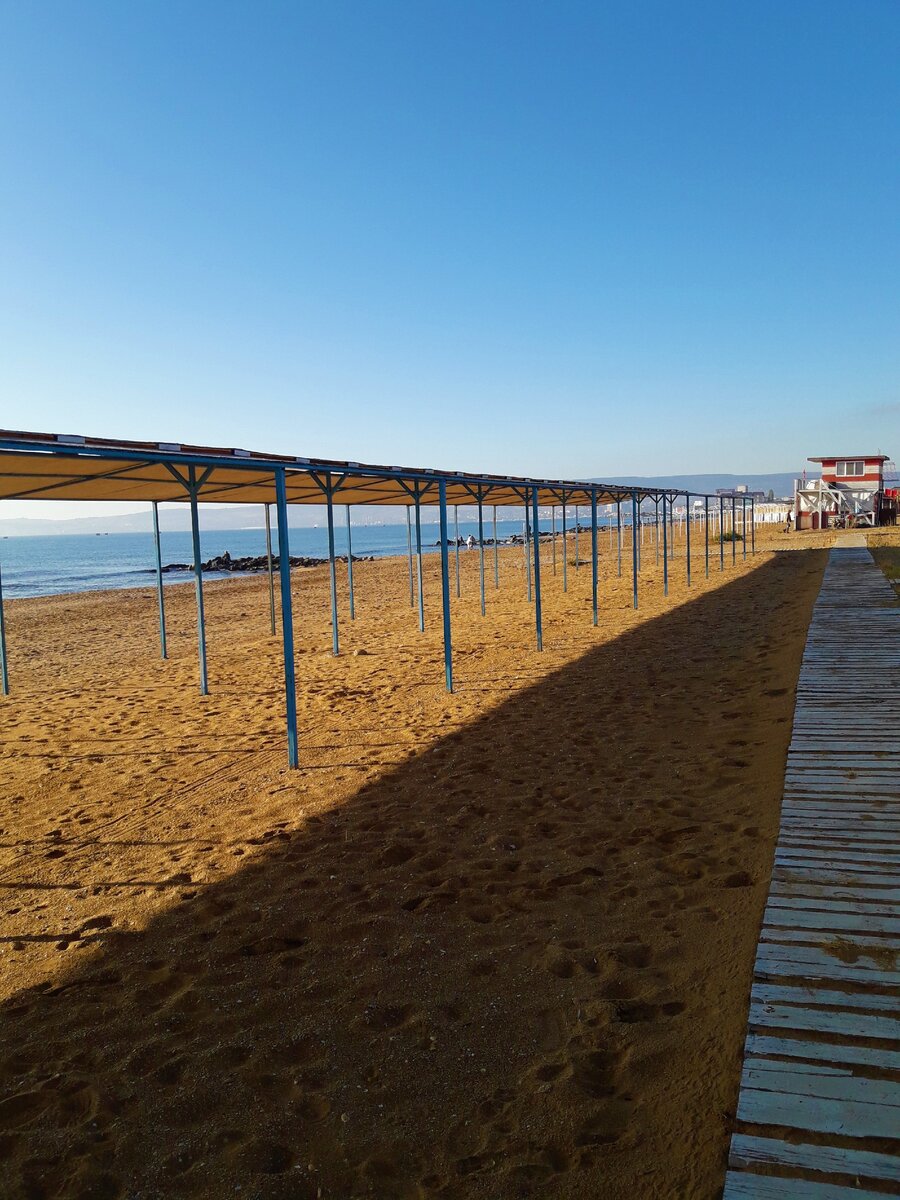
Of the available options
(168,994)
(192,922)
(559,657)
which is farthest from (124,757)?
(559,657)

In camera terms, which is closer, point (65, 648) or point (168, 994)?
point (168, 994)

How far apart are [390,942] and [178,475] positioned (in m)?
6.26

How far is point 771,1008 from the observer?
2475 mm

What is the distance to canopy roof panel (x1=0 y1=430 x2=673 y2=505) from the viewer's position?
4.83 meters

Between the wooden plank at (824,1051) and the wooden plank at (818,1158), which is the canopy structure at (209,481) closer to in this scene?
the wooden plank at (824,1051)

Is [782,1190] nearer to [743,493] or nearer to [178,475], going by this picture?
[178,475]

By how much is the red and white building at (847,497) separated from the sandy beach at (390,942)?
3591 cm

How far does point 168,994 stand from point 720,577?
18076 mm

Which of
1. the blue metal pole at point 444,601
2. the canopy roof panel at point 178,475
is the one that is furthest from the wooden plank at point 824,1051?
the blue metal pole at point 444,601

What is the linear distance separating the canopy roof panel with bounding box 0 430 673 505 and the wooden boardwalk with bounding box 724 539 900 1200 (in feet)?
14.1

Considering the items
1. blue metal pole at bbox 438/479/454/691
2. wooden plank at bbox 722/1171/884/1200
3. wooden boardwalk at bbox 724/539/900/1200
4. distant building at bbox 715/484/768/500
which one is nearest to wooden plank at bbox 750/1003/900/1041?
wooden boardwalk at bbox 724/539/900/1200

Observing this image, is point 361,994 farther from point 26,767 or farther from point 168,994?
point 26,767

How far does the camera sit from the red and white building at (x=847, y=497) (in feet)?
127

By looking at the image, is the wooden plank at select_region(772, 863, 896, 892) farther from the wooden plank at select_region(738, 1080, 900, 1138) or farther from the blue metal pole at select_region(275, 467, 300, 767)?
the blue metal pole at select_region(275, 467, 300, 767)
